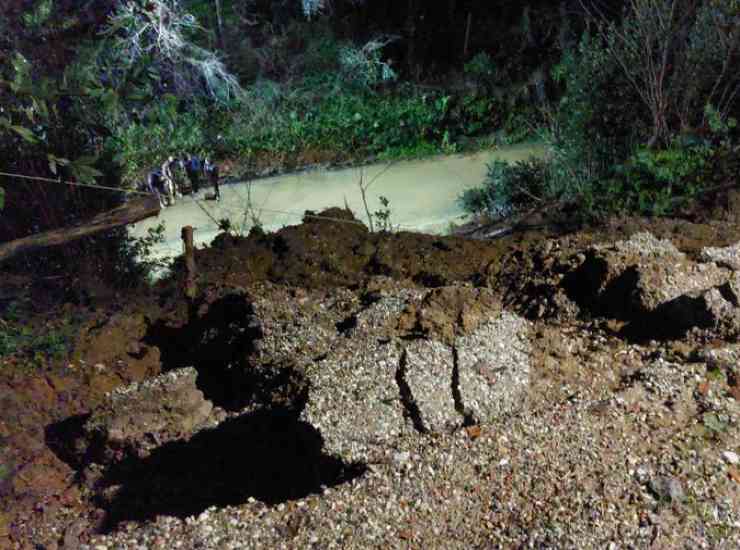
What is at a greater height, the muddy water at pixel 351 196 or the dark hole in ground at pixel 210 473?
the dark hole in ground at pixel 210 473

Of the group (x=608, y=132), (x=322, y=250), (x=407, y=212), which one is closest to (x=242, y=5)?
(x=407, y=212)

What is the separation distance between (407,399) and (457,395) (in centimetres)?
21

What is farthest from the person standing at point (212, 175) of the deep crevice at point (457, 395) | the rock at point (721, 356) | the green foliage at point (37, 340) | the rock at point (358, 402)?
the rock at point (721, 356)

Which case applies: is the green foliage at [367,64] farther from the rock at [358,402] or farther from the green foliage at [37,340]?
the rock at [358,402]

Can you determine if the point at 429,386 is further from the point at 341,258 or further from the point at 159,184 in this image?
the point at 159,184

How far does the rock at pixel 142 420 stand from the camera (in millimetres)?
3367

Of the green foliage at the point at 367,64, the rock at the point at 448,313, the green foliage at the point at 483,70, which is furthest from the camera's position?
the green foliage at the point at 367,64

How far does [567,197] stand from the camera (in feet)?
21.3

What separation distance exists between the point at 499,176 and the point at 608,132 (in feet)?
5.07

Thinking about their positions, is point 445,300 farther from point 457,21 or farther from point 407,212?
point 457,21

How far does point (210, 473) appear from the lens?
356 cm

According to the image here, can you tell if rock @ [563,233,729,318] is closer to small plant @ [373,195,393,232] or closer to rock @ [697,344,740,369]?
rock @ [697,344,740,369]

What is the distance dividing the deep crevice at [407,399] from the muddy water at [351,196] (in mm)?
4469

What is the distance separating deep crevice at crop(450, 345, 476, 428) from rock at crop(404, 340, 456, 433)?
1cm
